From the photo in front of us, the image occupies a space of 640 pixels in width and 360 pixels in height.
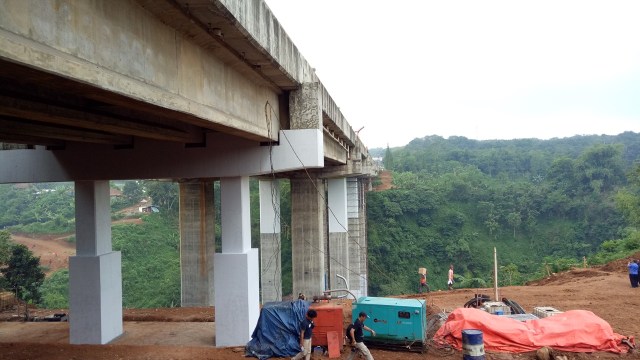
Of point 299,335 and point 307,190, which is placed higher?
point 307,190

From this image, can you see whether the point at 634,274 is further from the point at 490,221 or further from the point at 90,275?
the point at 490,221

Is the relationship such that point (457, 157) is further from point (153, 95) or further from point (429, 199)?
point (153, 95)

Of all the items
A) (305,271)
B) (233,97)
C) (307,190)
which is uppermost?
(233,97)

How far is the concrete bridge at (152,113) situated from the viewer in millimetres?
4012

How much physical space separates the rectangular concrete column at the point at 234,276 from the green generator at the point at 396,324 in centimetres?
260

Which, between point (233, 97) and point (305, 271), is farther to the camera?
point (305, 271)

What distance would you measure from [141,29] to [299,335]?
683 cm

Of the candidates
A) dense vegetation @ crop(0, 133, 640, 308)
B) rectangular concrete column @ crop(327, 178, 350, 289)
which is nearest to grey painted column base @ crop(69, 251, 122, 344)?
rectangular concrete column @ crop(327, 178, 350, 289)

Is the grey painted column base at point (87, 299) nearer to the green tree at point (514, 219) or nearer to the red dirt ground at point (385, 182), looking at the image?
the red dirt ground at point (385, 182)

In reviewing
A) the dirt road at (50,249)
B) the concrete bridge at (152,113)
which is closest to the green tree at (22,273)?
the concrete bridge at (152,113)

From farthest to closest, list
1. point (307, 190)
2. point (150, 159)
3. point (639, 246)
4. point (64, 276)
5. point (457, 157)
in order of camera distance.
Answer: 1. point (457, 157)
2. point (64, 276)
3. point (639, 246)
4. point (307, 190)
5. point (150, 159)

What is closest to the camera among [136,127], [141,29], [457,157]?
[141,29]

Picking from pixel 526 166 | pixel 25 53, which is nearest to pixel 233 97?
pixel 25 53

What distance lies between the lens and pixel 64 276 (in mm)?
41281
